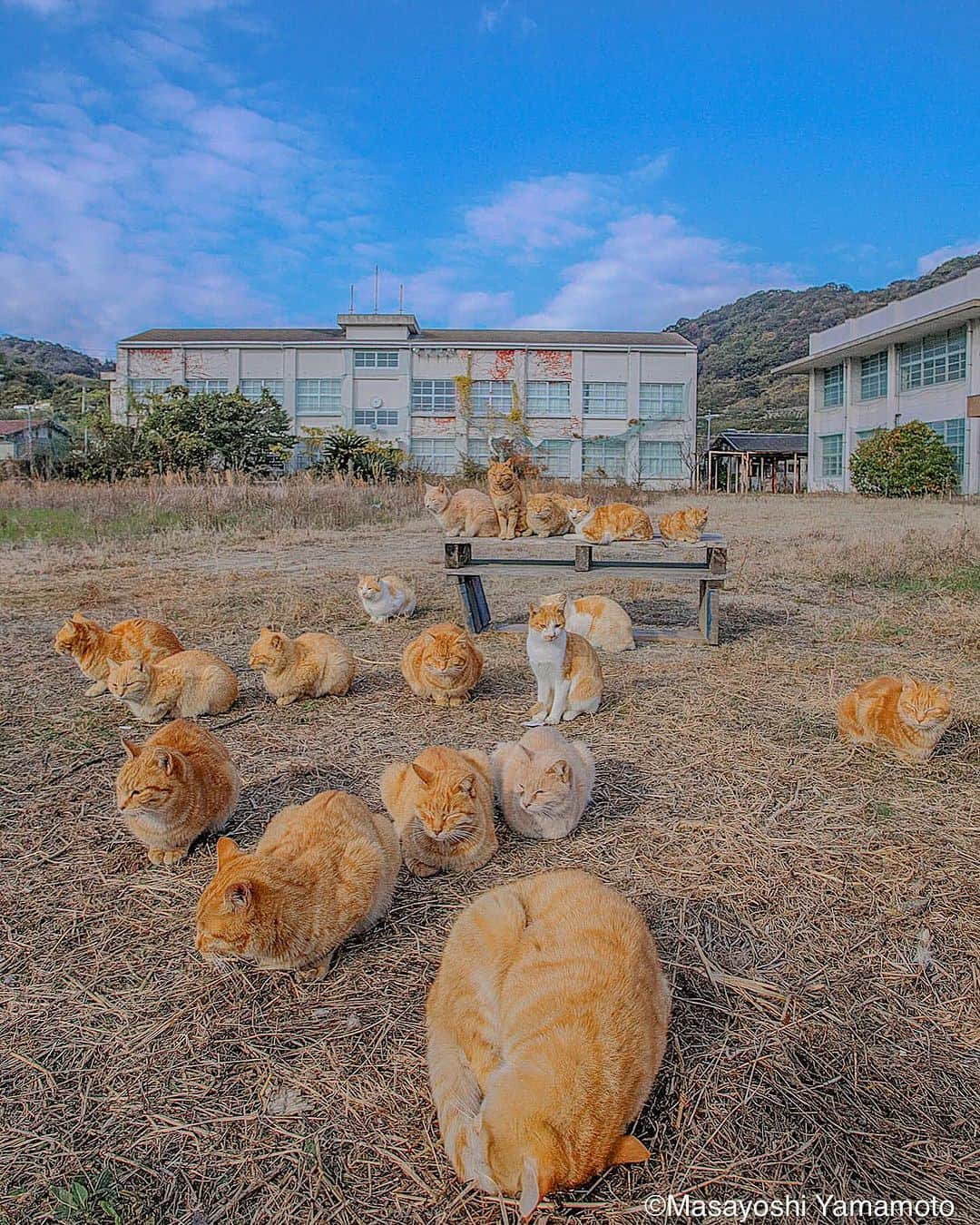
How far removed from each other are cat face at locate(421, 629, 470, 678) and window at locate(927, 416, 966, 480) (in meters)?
25.4

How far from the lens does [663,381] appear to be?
37.8 metres

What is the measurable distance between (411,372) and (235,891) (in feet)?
123

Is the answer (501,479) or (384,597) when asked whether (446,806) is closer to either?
(384,597)

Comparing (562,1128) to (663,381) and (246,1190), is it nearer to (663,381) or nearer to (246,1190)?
(246,1190)

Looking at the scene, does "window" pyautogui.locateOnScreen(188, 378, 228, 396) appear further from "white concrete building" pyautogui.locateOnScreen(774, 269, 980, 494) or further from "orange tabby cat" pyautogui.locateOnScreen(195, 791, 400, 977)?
"orange tabby cat" pyautogui.locateOnScreen(195, 791, 400, 977)

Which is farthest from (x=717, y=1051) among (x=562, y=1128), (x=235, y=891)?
(x=235, y=891)

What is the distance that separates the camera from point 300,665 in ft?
14.6

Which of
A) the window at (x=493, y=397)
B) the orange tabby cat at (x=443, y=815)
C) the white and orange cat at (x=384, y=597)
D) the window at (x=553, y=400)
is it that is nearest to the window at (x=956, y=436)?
the window at (x=553, y=400)

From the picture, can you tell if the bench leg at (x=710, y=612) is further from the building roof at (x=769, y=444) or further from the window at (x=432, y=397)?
the building roof at (x=769, y=444)

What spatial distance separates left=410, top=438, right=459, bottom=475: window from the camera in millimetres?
37562

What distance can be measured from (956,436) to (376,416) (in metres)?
23.4

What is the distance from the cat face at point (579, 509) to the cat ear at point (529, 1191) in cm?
553

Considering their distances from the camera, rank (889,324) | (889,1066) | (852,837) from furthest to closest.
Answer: (889,324) < (852,837) < (889,1066)

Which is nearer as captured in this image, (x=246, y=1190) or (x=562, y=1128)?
(x=562, y=1128)
